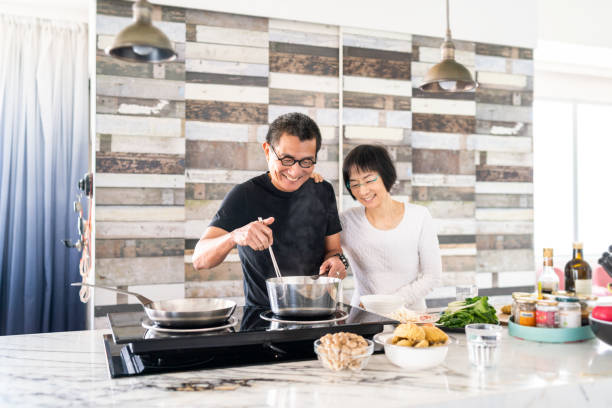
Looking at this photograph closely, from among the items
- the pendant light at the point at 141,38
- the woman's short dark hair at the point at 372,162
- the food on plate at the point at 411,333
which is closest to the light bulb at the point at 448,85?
the woman's short dark hair at the point at 372,162

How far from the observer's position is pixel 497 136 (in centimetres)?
391

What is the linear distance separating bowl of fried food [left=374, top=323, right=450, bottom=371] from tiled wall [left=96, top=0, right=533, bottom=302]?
196 cm

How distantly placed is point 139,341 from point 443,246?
2.82 metres

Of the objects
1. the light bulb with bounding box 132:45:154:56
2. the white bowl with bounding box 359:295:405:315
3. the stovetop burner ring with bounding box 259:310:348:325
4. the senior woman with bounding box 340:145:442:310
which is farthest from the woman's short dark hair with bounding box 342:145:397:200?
the light bulb with bounding box 132:45:154:56

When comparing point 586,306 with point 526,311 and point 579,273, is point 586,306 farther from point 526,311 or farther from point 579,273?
point 579,273

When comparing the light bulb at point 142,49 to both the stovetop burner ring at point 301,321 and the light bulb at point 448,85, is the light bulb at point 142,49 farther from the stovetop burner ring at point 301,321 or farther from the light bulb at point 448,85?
the light bulb at point 448,85

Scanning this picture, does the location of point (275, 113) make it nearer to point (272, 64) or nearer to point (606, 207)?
point (272, 64)

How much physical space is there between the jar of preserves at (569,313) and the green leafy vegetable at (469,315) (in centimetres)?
27

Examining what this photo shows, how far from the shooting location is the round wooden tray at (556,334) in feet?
5.35

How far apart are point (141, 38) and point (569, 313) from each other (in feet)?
5.40

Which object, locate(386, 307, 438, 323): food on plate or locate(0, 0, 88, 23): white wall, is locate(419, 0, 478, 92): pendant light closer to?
locate(386, 307, 438, 323): food on plate

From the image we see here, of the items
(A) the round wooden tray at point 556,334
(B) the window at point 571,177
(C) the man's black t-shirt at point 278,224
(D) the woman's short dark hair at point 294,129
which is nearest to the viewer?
(A) the round wooden tray at point 556,334

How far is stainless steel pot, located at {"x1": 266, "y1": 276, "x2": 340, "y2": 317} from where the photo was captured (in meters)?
1.52

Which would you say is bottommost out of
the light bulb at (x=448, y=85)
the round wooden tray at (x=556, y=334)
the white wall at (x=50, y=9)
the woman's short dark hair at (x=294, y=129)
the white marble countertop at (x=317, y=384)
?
the white marble countertop at (x=317, y=384)
